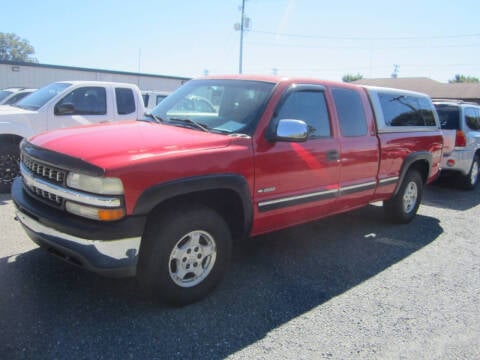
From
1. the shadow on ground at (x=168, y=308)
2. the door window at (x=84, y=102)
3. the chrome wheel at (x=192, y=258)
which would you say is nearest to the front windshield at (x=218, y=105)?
the chrome wheel at (x=192, y=258)

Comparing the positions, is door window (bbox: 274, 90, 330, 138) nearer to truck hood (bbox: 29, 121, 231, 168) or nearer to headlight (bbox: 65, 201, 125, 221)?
truck hood (bbox: 29, 121, 231, 168)

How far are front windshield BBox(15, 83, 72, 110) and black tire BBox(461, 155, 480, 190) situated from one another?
8315mm

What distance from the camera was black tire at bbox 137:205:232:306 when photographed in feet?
9.74

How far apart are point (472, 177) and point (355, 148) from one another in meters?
5.74

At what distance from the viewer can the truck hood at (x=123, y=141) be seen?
2832mm

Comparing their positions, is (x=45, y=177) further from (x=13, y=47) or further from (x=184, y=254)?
(x=13, y=47)

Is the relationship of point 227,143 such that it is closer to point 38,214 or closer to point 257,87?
point 257,87

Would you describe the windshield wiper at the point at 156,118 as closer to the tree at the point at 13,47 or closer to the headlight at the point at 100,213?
the headlight at the point at 100,213

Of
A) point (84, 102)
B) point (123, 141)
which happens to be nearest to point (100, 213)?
point (123, 141)

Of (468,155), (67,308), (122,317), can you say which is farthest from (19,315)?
(468,155)

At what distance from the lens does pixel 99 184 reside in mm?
2703

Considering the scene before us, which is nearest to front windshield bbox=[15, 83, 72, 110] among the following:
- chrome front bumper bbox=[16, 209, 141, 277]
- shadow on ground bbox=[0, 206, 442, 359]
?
shadow on ground bbox=[0, 206, 442, 359]

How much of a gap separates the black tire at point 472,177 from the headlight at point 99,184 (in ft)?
26.9

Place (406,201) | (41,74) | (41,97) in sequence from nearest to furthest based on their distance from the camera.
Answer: (406,201) < (41,97) < (41,74)
